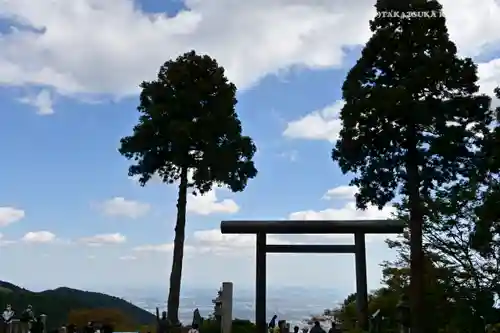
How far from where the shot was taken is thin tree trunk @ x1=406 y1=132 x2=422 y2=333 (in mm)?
14555

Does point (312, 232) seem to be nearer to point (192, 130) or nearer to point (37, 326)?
point (192, 130)

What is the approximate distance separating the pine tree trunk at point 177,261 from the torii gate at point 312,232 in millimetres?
2143

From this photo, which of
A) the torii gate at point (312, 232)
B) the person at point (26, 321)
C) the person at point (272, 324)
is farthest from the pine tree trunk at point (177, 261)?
the person at point (26, 321)

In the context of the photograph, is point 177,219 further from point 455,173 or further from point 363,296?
point 455,173

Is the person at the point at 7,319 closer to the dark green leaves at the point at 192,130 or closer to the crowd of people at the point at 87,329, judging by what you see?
the crowd of people at the point at 87,329

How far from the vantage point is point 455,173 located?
15367mm

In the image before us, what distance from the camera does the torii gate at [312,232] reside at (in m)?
15.9

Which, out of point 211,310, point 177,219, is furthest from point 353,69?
point 211,310

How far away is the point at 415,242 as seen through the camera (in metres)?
14.8

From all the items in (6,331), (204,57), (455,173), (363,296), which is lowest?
(6,331)

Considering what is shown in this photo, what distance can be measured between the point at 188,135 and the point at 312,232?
4895mm

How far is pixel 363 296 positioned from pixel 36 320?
8858mm

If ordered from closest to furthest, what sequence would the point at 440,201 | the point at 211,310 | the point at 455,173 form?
1. the point at 455,173
2. the point at 440,201
3. the point at 211,310

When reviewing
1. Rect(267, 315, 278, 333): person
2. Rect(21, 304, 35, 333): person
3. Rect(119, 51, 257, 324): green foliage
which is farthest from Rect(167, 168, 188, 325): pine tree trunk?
Rect(21, 304, 35, 333): person
